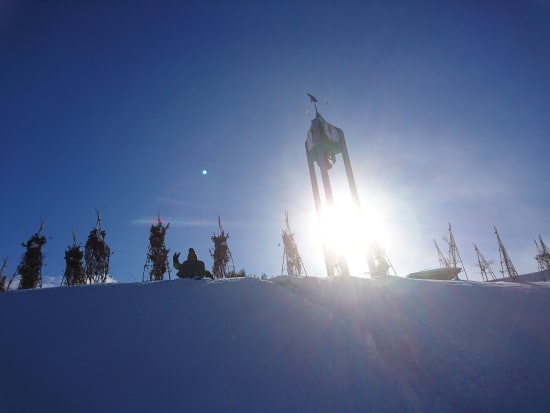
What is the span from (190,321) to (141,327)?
57 cm

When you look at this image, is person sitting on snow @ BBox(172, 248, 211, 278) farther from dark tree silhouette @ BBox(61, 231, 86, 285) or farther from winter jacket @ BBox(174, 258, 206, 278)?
dark tree silhouette @ BBox(61, 231, 86, 285)

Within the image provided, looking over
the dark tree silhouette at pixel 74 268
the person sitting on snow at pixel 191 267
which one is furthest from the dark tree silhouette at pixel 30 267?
the person sitting on snow at pixel 191 267

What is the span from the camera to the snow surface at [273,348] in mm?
3264

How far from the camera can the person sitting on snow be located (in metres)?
6.47

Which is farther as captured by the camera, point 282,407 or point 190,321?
point 190,321

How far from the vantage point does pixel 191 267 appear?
6.50 meters

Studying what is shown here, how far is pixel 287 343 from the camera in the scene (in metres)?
4.00

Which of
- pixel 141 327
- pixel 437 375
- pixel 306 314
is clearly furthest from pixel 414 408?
pixel 141 327

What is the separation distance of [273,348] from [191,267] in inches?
121

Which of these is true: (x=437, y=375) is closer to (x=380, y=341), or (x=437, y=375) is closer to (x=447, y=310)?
(x=380, y=341)

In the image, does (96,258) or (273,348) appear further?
(96,258)

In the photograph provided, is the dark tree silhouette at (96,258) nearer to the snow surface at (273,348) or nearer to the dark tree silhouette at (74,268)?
the dark tree silhouette at (74,268)

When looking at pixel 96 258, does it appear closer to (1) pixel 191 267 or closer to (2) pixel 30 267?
(2) pixel 30 267

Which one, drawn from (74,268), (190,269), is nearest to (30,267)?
(74,268)
